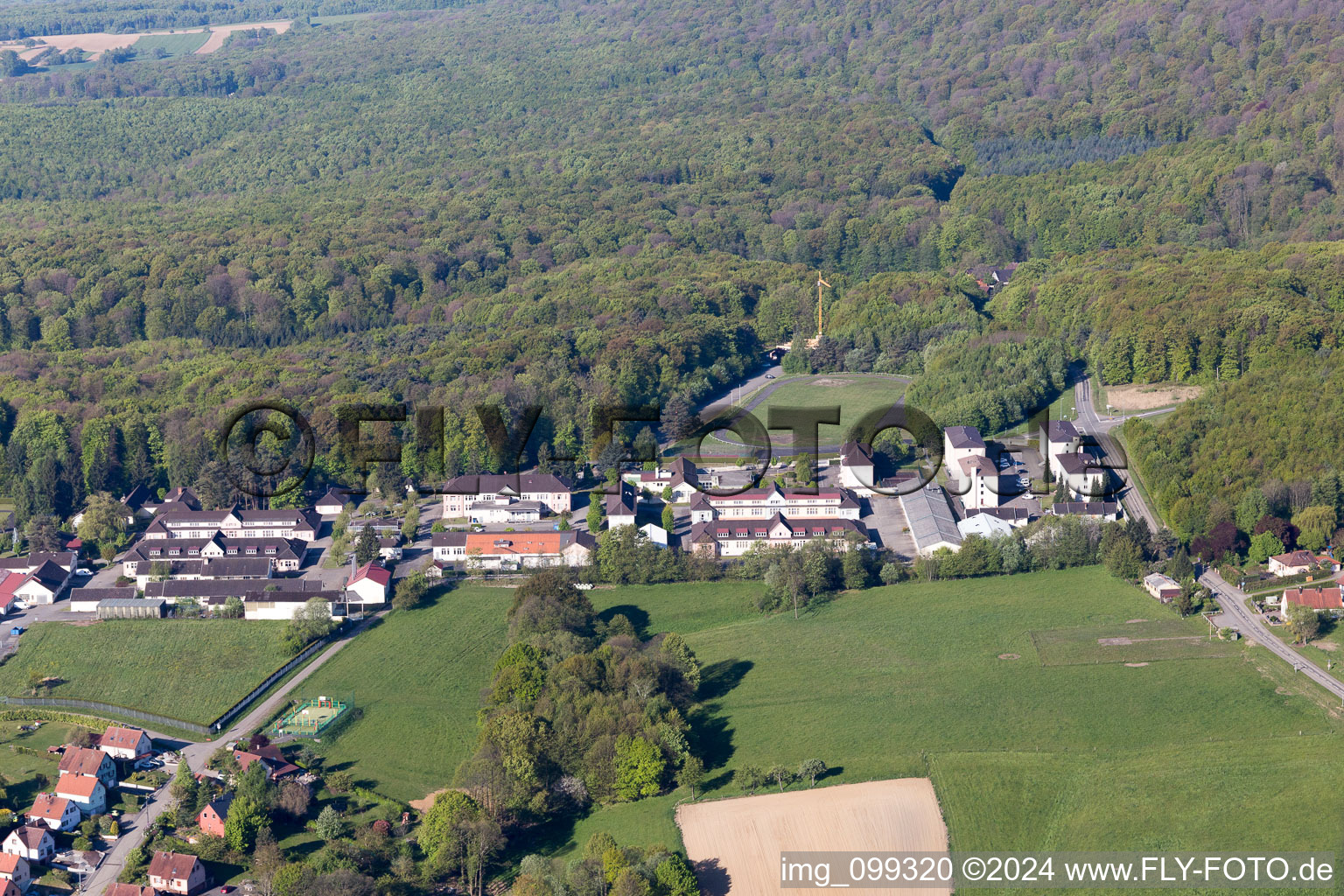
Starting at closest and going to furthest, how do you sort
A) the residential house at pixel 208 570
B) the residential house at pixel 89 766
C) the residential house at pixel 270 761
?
the residential house at pixel 89 766 → the residential house at pixel 270 761 → the residential house at pixel 208 570

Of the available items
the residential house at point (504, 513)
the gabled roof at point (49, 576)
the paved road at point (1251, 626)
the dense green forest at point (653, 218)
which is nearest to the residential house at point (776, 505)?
the residential house at point (504, 513)

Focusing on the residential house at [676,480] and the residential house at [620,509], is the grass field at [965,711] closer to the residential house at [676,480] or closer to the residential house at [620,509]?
the residential house at [620,509]

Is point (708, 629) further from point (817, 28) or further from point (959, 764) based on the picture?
point (817, 28)

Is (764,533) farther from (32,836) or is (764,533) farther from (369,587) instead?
(32,836)

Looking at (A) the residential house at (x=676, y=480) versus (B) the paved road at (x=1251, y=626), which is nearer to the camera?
(B) the paved road at (x=1251, y=626)

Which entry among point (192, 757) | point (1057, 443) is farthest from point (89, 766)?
point (1057, 443)

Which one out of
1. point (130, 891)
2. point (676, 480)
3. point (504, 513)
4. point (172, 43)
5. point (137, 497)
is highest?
point (172, 43)

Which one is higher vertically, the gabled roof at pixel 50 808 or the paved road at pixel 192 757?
the gabled roof at pixel 50 808

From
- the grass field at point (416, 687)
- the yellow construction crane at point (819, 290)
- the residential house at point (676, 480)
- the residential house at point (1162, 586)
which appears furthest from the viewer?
the yellow construction crane at point (819, 290)
